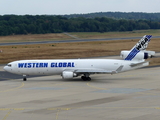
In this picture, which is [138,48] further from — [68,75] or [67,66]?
[68,75]

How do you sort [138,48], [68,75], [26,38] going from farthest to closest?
[26,38], [138,48], [68,75]

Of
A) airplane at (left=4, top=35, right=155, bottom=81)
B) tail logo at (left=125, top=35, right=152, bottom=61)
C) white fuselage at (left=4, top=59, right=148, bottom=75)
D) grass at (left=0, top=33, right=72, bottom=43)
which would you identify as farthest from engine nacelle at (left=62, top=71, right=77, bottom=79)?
grass at (left=0, top=33, right=72, bottom=43)

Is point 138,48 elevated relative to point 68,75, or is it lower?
elevated

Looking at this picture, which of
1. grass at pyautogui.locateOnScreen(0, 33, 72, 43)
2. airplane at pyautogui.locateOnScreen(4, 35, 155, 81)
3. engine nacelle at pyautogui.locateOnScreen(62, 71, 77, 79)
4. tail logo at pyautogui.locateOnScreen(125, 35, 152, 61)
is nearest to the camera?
engine nacelle at pyautogui.locateOnScreen(62, 71, 77, 79)

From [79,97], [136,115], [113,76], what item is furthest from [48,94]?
[113,76]

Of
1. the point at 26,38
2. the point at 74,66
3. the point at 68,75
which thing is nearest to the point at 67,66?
the point at 74,66

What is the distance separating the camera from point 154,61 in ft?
295

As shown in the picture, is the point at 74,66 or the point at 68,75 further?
the point at 74,66

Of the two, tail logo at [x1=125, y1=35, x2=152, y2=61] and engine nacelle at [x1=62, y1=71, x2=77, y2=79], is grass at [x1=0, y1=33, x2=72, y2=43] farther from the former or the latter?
engine nacelle at [x1=62, y1=71, x2=77, y2=79]

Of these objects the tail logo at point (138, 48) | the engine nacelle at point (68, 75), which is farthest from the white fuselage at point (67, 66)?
the tail logo at point (138, 48)

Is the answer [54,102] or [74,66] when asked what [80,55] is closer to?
[74,66]

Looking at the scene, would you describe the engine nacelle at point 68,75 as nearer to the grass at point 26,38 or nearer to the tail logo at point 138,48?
the tail logo at point 138,48

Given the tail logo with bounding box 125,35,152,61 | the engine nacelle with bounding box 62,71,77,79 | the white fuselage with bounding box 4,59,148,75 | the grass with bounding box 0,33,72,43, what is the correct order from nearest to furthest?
the engine nacelle with bounding box 62,71,77,79, the white fuselage with bounding box 4,59,148,75, the tail logo with bounding box 125,35,152,61, the grass with bounding box 0,33,72,43

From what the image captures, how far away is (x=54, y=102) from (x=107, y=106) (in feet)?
22.2
